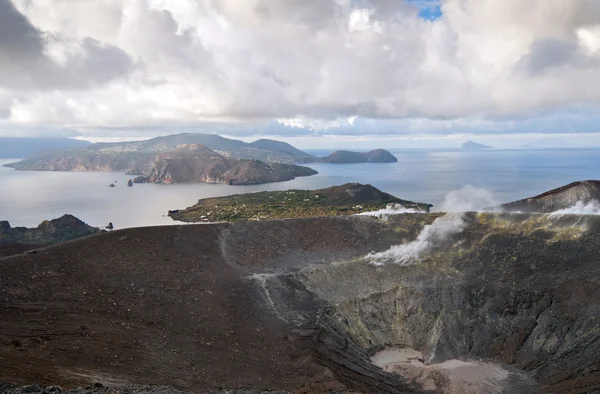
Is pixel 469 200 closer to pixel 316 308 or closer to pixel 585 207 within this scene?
pixel 585 207

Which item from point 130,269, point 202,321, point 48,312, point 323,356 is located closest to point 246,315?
point 202,321

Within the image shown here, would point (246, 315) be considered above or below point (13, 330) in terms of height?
below

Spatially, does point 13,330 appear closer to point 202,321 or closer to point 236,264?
point 202,321

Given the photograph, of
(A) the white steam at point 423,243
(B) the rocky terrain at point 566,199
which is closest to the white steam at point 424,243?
(A) the white steam at point 423,243

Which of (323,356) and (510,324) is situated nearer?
(323,356)

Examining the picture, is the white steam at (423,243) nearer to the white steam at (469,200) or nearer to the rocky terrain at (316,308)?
the rocky terrain at (316,308)

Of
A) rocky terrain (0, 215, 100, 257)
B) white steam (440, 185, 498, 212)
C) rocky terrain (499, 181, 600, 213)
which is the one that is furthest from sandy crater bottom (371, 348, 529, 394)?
white steam (440, 185, 498, 212)
